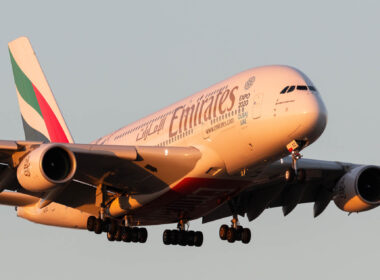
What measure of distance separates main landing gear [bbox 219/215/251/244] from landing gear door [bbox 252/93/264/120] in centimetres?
925

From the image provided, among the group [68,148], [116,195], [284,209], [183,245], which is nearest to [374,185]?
[284,209]

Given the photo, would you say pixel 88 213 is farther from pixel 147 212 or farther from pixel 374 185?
pixel 374 185

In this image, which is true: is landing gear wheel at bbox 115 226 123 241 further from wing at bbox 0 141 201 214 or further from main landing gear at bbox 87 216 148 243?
wing at bbox 0 141 201 214

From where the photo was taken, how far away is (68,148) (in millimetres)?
37312

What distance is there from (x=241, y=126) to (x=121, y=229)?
9125 millimetres

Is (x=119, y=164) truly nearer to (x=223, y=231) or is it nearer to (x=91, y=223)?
(x=91, y=223)

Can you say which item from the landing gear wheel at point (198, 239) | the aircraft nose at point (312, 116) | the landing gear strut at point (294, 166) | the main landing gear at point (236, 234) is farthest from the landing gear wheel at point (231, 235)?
the aircraft nose at point (312, 116)

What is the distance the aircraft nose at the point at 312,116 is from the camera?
35.2m

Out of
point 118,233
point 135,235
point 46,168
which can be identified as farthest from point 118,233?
point 46,168

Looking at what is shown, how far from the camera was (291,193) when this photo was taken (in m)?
46.1

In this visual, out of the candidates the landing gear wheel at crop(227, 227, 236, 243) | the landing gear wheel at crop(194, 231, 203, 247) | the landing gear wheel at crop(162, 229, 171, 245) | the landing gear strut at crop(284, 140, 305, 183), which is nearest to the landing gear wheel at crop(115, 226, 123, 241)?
the landing gear wheel at crop(162, 229, 171, 245)

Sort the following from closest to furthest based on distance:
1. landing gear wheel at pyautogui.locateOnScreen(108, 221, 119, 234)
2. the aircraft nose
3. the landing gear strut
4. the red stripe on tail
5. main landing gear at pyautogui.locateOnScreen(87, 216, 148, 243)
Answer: the aircraft nose → the landing gear strut → main landing gear at pyautogui.locateOnScreen(87, 216, 148, 243) → landing gear wheel at pyautogui.locateOnScreen(108, 221, 119, 234) → the red stripe on tail

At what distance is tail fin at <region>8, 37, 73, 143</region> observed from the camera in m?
52.2

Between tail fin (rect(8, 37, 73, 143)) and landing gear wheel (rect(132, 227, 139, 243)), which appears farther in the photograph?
tail fin (rect(8, 37, 73, 143))
